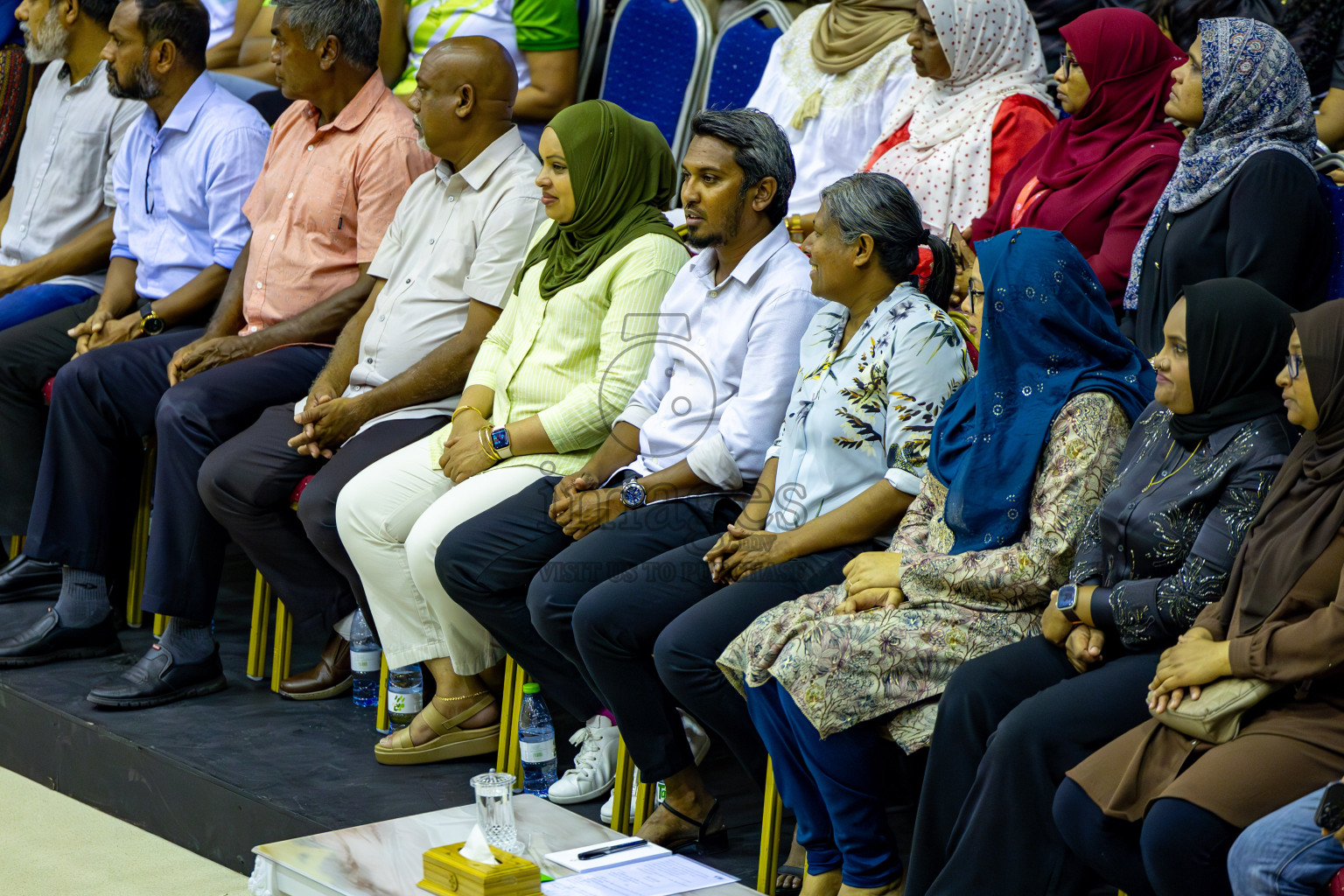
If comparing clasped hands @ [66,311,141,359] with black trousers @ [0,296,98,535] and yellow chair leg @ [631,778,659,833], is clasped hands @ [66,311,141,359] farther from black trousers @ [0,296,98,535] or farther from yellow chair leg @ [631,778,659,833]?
yellow chair leg @ [631,778,659,833]

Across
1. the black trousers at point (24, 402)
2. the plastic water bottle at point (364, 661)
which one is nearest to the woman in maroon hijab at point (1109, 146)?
the plastic water bottle at point (364, 661)

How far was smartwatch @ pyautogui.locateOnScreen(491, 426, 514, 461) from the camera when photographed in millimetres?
3252

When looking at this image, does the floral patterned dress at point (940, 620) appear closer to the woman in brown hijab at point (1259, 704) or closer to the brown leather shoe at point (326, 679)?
the woman in brown hijab at point (1259, 704)

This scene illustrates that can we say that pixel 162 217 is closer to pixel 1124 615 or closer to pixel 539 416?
pixel 539 416

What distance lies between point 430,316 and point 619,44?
115 cm

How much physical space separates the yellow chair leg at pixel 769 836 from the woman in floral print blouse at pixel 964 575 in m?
0.11

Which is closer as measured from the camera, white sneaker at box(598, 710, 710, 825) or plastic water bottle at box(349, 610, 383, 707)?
white sneaker at box(598, 710, 710, 825)

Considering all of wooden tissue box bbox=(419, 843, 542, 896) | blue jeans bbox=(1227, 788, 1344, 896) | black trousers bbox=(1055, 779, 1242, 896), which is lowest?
wooden tissue box bbox=(419, 843, 542, 896)

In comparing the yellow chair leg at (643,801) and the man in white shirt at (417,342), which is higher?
the man in white shirt at (417,342)

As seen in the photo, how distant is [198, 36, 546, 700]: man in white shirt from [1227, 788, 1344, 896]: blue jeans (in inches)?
87.4

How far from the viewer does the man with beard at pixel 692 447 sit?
2.93 meters

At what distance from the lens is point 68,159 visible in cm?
455

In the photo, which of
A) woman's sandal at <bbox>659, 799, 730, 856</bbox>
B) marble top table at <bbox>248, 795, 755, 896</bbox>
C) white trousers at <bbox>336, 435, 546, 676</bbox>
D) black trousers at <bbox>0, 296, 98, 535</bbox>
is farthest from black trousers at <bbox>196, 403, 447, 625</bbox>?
marble top table at <bbox>248, 795, 755, 896</bbox>

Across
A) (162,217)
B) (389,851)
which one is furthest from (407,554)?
(162,217)
